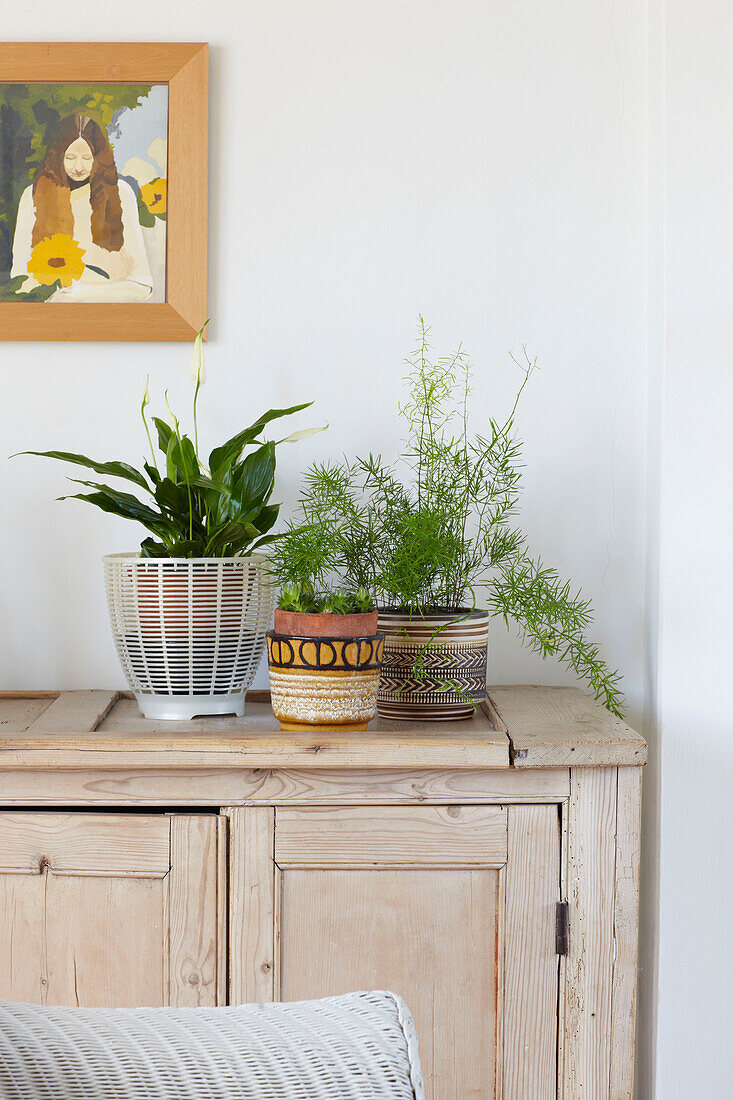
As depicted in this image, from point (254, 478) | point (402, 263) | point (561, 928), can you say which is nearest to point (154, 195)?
point (402, 263)

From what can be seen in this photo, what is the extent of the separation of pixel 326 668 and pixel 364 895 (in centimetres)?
24

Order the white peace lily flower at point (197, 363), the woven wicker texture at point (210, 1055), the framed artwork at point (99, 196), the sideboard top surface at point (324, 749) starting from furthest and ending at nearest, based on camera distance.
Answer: the framed artwork at point (99, 196) → the white peace lily flower at point (197, 363) → the sideboard top surface at point (324, 749) → the woven wicker texture at point (210, 1055)

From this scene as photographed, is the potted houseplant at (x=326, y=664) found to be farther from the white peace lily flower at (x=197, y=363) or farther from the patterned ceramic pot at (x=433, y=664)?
the white peace lily flower at (x=197, y=363)

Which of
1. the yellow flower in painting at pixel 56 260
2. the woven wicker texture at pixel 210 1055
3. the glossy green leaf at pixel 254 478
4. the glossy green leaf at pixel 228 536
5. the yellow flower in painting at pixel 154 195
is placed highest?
the yellow flower in painting at pixel 154 195

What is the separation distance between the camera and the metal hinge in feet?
3.26

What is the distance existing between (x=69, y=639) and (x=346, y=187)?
763 millimetres

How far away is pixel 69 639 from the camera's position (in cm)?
137

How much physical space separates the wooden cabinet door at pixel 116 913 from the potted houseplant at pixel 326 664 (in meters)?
0.15

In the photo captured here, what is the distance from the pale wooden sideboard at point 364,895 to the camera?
993 mm

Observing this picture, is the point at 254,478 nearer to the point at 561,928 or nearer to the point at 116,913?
the point at 116,913

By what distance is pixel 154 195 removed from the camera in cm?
134

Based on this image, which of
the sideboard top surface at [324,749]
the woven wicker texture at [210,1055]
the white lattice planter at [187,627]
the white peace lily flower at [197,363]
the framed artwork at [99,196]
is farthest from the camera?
the framed artwork at [99,196]

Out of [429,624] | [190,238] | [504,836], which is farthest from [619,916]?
[190,238]

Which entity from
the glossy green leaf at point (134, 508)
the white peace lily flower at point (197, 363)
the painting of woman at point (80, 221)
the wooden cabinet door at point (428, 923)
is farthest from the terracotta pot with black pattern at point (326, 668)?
the painting of woman at point (80, 221)
